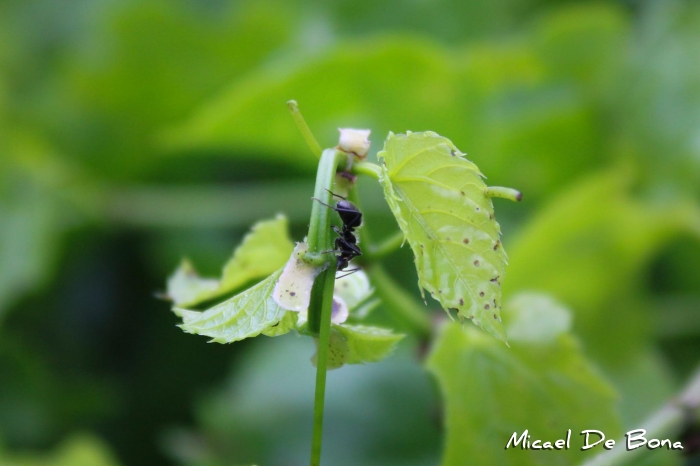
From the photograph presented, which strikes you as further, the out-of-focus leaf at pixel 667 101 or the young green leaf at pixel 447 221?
the out-of-focus leaf at pixel 667 101

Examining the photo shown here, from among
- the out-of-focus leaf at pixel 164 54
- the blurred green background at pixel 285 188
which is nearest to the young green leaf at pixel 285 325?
the blurred green background at pixel 285 188

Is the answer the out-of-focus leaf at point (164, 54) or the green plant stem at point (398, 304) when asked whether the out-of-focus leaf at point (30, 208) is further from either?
the green plant stem at point (398, 304)

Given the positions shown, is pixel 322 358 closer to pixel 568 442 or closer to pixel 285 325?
pixel 285 325

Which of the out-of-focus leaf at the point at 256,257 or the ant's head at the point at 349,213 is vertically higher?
the out-of-focus leaf at the point at 256,257

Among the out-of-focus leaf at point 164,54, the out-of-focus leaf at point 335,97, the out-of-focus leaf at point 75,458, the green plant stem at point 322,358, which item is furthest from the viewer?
the out-of-focus leaf at point 164,54

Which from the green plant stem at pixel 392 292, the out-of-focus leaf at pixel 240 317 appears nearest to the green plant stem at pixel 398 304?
the green plant stem at pixel 392 292

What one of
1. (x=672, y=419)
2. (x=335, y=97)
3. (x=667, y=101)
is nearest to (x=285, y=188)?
(x=335, y=97)

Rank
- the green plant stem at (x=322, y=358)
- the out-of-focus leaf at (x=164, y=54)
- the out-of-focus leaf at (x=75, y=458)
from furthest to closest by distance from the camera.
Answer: the out-of-focus leaf at (x=164, y=54) < the out-of-focus leaf at (x=75, y=458) < the green plant stem at (x=322, y=358)

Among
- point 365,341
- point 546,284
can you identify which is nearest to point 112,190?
point 546,284

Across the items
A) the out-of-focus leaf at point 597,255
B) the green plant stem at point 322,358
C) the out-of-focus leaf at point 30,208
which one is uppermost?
the out-of-focus leaf at point 30,208
